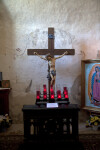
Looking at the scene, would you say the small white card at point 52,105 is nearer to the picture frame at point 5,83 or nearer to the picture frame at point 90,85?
the picture frame at point 90,85

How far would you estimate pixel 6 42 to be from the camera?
5086 millimetres

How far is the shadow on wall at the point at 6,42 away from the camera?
5062mm

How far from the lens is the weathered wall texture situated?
5086mm

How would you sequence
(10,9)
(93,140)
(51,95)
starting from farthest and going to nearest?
(10,9), (51,95), (93,140)

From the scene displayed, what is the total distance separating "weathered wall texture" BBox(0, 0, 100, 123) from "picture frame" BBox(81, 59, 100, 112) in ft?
1.01

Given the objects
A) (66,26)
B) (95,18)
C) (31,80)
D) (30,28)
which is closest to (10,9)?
(30,28)

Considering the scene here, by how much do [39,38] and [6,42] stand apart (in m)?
0.99

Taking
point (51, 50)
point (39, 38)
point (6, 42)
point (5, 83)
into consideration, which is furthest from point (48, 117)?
point (6, 42)

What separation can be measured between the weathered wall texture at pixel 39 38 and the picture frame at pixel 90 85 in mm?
307

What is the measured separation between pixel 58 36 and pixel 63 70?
3.39 ft

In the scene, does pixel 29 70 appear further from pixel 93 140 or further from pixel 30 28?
pixel 93 140

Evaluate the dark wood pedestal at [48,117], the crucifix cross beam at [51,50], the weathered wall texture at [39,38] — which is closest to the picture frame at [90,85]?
the weathered wall texture at [39,38]

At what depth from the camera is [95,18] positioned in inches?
202

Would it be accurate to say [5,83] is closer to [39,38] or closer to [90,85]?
[39,38]
